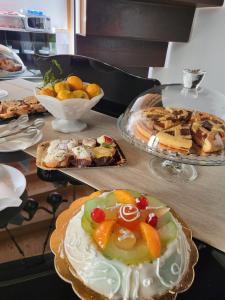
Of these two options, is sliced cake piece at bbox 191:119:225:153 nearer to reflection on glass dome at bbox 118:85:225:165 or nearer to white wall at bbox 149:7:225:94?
reflection on glass dome at bbox 118:85:225:165

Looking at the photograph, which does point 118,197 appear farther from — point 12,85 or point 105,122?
point 12,85

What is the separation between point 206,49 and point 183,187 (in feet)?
4.42

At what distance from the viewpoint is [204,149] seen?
57 centimetres

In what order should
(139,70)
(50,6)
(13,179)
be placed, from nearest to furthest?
(13,179) < (139,70) < (50,6)

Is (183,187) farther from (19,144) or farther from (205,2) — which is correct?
(205,2)

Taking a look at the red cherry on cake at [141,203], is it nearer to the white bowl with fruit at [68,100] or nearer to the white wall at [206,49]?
the white bowl with fruit at [68,100]

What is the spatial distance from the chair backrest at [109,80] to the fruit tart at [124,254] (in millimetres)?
610

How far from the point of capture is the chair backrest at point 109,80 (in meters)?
0.94

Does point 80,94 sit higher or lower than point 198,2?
lower

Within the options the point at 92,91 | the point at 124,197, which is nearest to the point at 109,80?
the point at 92,91

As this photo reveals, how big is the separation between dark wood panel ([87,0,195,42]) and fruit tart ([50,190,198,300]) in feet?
3.95

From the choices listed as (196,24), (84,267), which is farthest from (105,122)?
(196,24)

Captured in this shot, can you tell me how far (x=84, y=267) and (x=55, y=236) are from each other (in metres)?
0.09

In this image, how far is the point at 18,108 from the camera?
854mm
